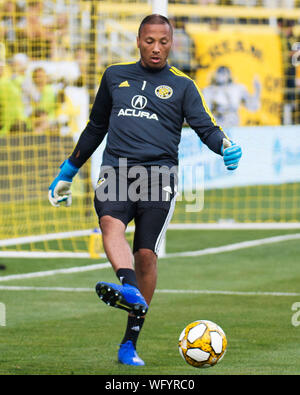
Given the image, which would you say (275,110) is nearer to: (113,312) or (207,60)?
(207,60)

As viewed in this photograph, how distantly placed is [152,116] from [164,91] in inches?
7.5

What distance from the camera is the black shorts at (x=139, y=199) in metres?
6.09

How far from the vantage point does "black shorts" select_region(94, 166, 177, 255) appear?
609 cm

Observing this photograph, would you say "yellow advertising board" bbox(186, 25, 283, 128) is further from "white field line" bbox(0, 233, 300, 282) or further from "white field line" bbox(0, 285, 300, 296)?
"white field line" bbox(0, 285, 300, 296)

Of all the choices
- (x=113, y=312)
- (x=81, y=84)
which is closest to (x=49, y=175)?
(x=81, y=84)

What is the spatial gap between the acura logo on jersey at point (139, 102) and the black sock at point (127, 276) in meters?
1.11

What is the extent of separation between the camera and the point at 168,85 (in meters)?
6.26

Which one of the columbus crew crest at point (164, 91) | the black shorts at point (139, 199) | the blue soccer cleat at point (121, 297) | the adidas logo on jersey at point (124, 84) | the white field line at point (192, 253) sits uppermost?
the adidas logo on jersey at point (124, 84)

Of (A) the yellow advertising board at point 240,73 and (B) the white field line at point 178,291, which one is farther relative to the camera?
(A) the yellow advertising board at point 240,73

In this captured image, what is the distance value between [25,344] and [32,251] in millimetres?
5007

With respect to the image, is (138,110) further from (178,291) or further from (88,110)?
(88,110)

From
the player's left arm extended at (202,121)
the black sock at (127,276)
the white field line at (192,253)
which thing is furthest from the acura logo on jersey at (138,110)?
the white field line at (192,253)

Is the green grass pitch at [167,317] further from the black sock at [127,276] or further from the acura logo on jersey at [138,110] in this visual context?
the acura logo on jersey at [138,110]

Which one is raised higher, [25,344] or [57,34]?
[57,34]
